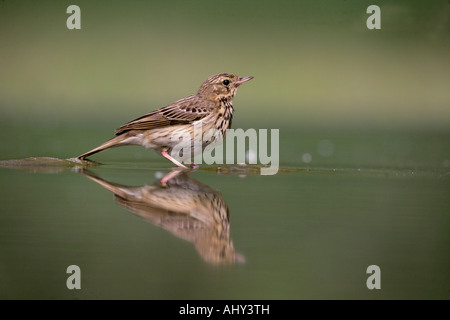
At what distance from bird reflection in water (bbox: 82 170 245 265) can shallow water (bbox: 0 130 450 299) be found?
14mm

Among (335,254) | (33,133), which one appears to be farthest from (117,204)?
(33,133)

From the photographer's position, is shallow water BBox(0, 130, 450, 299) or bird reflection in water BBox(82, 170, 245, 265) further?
bird reflection in water BBox(82, 170, 245, 265)

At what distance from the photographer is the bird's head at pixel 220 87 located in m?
10.8

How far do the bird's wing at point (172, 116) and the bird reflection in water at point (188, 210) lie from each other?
1560 millimetres

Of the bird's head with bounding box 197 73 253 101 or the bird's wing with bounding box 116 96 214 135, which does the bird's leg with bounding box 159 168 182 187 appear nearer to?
the bird's wing with bounding box 116 96 214 135

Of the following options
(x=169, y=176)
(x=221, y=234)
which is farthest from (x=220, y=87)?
(x=221, y=234)

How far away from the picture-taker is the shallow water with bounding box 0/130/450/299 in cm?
470

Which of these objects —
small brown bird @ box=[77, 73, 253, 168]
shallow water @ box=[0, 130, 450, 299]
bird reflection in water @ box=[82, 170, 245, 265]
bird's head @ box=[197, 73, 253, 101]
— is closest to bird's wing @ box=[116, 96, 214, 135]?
small brown bird @ box=[77, 73, 253, 168]

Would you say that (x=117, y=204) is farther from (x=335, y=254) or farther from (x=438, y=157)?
(x=438, y=157)

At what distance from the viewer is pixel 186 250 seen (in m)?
5.45

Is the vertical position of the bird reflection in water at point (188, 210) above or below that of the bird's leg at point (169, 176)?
below

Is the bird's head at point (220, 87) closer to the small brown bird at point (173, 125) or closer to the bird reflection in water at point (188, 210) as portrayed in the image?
the small brown bird at point (173, 125)

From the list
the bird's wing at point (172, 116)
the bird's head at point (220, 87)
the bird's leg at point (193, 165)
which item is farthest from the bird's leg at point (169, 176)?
the bird's head at point (220, 87)

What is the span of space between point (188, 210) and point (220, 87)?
14.7 feet
